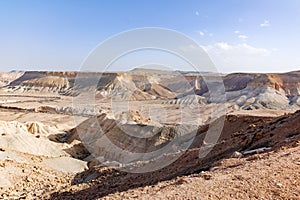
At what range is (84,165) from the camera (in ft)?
66.4

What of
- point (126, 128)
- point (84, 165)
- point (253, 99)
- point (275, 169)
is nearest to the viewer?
point (275, 169)

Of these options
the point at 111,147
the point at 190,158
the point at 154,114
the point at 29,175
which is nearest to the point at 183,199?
the point at 190,158

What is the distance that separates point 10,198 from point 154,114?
150 ft

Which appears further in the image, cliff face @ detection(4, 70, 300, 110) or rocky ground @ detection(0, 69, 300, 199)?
cliff face @ detection(4, 70, 300, 110)

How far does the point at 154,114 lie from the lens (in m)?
57.4

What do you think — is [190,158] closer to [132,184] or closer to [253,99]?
[132,184]

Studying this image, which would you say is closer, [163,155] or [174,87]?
[163,155]

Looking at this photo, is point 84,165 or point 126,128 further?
point 126,128

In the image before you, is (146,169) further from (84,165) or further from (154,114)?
(154,114)

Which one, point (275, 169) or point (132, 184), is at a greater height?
point (275, 169)

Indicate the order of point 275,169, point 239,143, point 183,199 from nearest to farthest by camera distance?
point 183,199 < point 275,169 < point 239,143

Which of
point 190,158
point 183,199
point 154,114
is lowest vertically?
point 154,114

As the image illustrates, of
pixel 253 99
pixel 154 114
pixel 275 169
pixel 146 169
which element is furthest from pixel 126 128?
pixel 253 99

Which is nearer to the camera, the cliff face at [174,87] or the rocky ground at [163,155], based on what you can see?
the rocky ground at [163,155]
